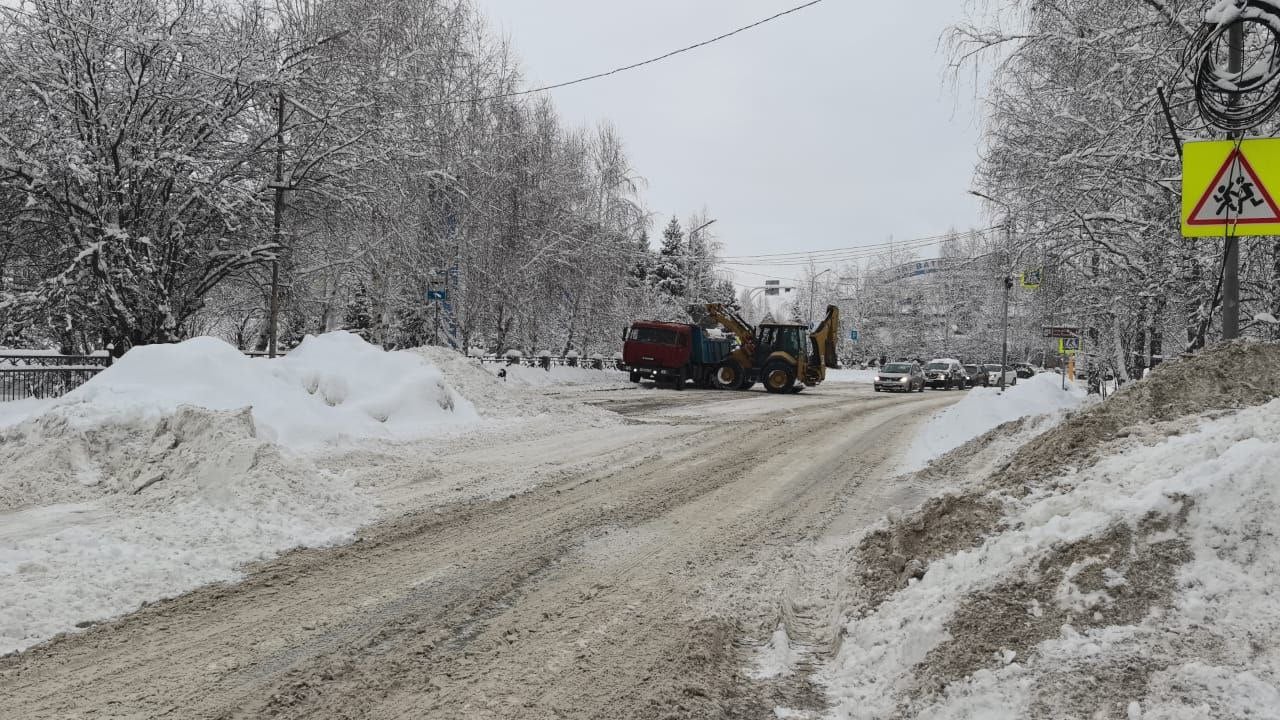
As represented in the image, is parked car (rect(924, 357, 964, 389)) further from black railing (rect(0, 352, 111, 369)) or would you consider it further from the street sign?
black railing (rect(0, 352, 111, 369))

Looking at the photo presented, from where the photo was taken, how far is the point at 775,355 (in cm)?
2958

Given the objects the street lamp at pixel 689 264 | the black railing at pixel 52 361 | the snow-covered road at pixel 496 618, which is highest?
the street lamp at pixel 689 264

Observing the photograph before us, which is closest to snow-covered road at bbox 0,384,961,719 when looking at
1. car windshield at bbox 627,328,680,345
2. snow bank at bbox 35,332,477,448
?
snow bank at bbox 35,332,477,448

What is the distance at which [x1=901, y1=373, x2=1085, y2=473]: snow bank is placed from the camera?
43.1 ft

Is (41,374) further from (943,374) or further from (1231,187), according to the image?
(943,374)


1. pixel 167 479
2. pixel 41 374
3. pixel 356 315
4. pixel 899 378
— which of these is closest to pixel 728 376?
pixel 899 378

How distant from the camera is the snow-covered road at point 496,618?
143 inches

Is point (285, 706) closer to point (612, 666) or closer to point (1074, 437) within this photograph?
point (612, 666)

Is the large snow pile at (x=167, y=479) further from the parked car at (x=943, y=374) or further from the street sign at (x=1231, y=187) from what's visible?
the parked car at (x=943, y=374)

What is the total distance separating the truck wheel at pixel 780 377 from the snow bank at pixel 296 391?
54.0ft

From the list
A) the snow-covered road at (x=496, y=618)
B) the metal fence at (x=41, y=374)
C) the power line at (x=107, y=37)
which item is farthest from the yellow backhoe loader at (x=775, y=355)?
the metal fence at (x=41, y=374)

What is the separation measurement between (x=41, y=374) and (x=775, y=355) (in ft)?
75.0

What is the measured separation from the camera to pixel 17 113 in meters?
14.5

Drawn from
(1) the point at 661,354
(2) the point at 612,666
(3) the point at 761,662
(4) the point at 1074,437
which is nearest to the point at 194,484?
(2) the point at 612,666
